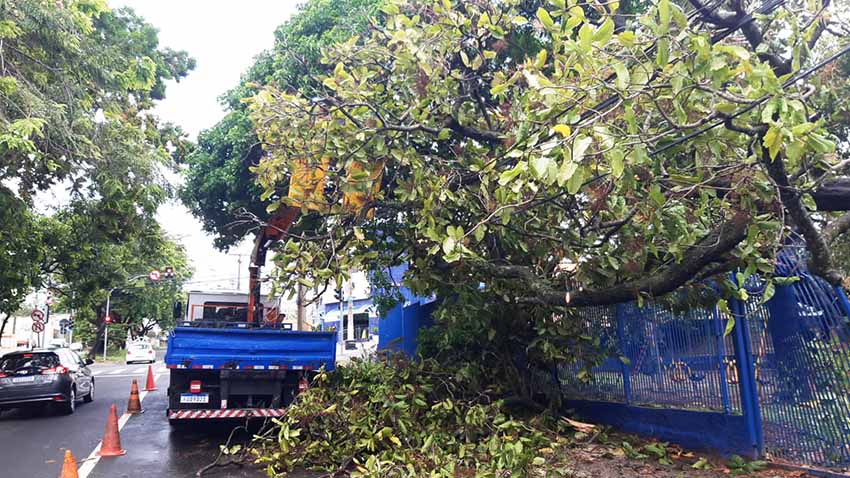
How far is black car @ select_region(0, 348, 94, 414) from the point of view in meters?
13.1

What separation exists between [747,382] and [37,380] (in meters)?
13.2

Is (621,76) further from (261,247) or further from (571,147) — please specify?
(261,247)

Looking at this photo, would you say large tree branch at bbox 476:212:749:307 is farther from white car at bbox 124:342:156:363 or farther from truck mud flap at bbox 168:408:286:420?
white car at bbox 124:342:156:363

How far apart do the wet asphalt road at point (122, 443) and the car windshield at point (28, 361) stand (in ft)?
3.44

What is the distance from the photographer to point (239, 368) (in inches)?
389

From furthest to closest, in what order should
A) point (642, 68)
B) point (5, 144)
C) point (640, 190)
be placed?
point (5, 144) → point (640, 190) → point (642, 68)

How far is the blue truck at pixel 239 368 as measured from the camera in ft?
32.2

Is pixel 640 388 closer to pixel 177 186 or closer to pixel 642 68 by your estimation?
pixel 642 68

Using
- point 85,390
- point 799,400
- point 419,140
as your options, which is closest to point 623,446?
point 799,400

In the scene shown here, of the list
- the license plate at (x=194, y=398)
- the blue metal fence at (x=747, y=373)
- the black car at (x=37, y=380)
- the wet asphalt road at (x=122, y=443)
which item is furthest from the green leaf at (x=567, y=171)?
the black car at (x=37, y=380)

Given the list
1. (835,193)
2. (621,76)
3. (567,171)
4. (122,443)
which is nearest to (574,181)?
(567,171)

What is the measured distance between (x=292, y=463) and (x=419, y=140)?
415cm

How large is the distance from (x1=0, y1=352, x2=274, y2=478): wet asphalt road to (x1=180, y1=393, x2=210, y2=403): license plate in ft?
2.17

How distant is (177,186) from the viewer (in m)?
13.4
